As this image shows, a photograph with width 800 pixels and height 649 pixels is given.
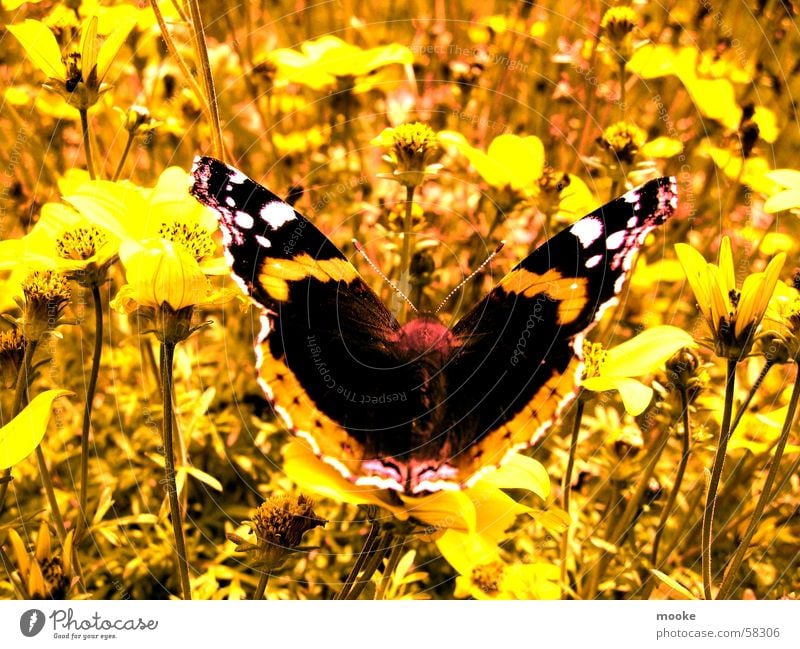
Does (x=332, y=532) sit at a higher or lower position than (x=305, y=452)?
lower

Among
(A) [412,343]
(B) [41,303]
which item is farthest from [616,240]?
(B) [41,303]

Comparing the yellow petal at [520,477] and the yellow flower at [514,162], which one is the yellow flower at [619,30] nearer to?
the yellow flower at [514,162]

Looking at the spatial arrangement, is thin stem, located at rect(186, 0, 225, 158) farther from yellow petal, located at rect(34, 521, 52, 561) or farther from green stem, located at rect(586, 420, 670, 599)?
green stem, located at rect(586, 420, 670, 599)

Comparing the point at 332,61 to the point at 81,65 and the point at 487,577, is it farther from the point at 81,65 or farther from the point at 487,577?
the point at 487,577

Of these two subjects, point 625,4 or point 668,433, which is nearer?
point 668,433
